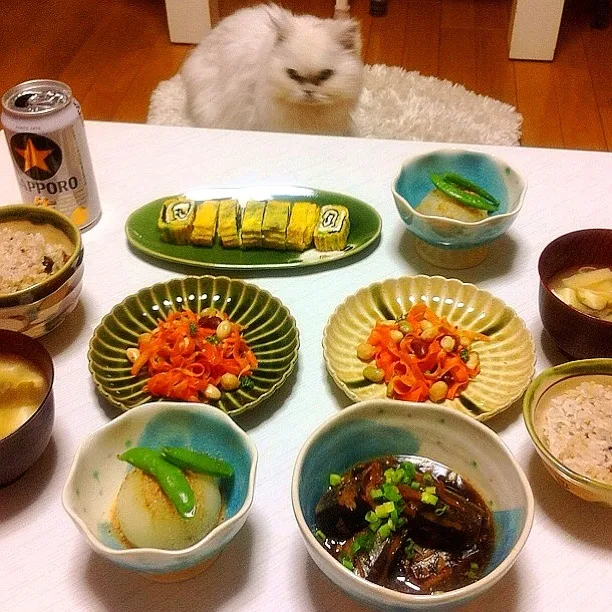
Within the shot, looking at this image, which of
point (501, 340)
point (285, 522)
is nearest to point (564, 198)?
point (501, 340)

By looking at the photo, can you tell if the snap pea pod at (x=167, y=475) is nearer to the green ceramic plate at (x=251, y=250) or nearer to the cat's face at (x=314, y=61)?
the green ceramic plate at (x=251, y=250)

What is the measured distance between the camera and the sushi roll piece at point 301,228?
3.26 feet

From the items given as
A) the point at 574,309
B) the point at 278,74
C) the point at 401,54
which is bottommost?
the point at 401,54

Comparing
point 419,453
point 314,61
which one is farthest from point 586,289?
point 314,61

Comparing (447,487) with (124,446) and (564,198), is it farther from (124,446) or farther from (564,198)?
(564,198)

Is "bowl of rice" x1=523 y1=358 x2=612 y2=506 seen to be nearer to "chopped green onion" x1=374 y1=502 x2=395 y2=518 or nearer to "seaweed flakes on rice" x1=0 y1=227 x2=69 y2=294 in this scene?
"chopped green onion" x1=374 y1=502 x2=395 y2=518

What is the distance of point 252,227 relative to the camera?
0.99m

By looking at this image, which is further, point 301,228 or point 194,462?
point 301,228

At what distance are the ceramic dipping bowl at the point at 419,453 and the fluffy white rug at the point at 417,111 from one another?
1.32 meters

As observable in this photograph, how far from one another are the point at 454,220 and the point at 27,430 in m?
0.59

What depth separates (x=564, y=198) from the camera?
3.58ft

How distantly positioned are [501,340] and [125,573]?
52 centimetres

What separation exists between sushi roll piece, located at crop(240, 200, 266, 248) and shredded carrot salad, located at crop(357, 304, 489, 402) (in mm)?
249

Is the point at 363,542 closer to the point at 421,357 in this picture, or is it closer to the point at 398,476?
the point at 398,476
